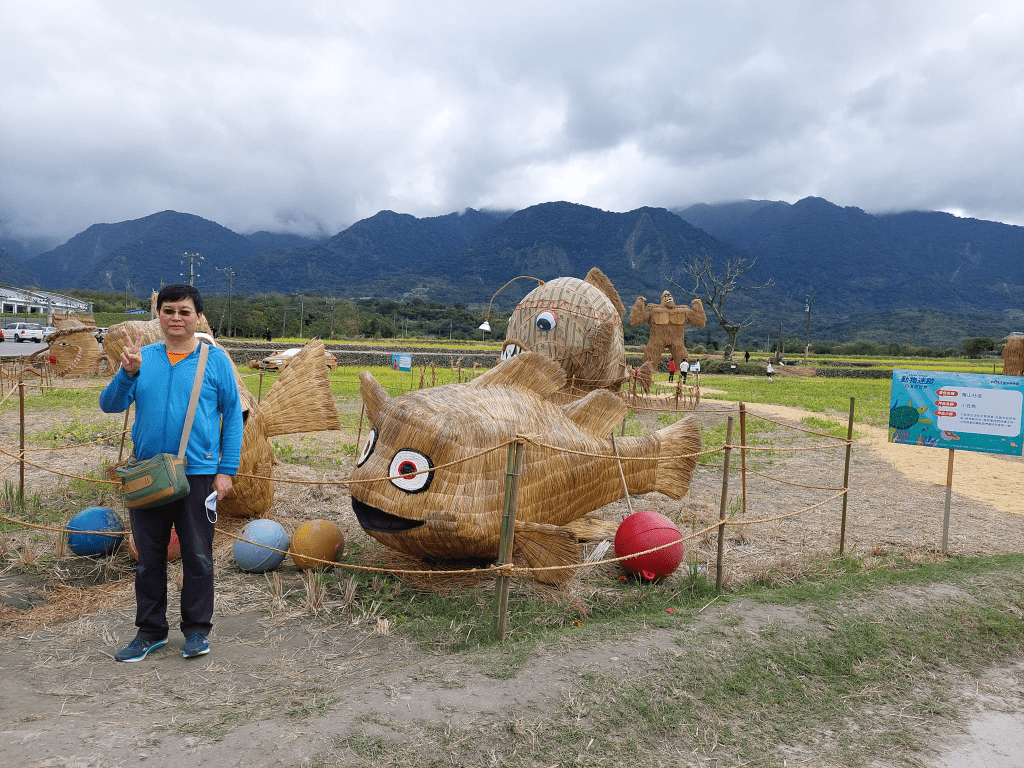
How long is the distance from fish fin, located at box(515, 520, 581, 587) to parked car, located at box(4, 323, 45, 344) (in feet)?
140

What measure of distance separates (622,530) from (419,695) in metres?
2.45

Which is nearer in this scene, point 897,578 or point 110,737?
point 110,737

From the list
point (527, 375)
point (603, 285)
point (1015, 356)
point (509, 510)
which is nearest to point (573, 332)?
point (603, 285)

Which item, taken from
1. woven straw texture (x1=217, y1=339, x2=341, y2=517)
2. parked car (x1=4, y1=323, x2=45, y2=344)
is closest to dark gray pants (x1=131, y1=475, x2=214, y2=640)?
woven straw texture (x1=217, y1=339, x2=341, y2=517)

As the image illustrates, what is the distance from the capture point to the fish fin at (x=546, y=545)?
4.21m

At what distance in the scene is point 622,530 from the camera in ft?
16.9

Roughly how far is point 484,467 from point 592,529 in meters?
1.65

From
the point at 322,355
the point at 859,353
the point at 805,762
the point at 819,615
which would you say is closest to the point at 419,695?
the point at 805,762

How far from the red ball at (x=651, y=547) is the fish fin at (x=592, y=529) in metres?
0.38

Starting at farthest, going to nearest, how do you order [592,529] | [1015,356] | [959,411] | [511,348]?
1. [1015,356]
2. [511,348]
3. [959,411]
4. [592,529]

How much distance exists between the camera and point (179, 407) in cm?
341

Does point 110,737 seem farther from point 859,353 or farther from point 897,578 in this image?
point 859,353

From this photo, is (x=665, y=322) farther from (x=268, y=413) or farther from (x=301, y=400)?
(x=268, y=413)

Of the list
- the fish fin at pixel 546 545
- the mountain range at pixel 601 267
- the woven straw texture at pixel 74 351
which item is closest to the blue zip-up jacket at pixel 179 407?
the fish fin at pixel 546 545
